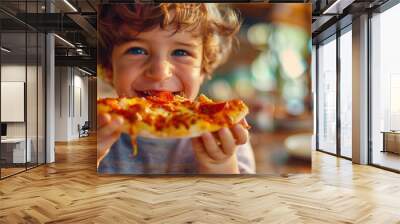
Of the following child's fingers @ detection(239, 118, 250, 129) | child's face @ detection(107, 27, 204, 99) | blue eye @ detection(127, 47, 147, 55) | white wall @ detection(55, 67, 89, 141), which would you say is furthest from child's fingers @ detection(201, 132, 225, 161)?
white wall @ detection(55, 67, 89, 141)

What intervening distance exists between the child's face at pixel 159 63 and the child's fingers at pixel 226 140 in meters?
0.80

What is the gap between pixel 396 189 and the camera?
552 centimetres

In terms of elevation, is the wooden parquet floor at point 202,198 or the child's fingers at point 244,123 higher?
the child's fingers at point 244,123

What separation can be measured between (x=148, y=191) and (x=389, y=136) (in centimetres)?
564

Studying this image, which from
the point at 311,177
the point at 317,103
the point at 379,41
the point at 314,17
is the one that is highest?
the point at 314,17

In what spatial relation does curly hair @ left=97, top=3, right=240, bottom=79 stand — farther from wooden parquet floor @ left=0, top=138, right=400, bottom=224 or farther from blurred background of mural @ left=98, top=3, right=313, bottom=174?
wooden parquet floor @ left=0, top=138, right=400, bottom=224

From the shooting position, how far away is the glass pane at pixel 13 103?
668 cm

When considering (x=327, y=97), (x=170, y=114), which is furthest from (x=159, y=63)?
(x=327, y=97)

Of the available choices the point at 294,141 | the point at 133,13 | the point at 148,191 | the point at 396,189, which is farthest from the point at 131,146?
the point at 396,189

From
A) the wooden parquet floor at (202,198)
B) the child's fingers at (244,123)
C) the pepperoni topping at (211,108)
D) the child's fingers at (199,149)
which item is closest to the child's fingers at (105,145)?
the wooden parquet floor at (202,198)

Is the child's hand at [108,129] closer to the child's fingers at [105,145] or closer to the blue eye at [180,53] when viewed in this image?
the child's fingers at [105,145]

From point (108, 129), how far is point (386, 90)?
565 cm

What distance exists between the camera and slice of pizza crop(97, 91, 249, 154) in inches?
248

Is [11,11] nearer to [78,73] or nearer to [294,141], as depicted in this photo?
[294,141]
